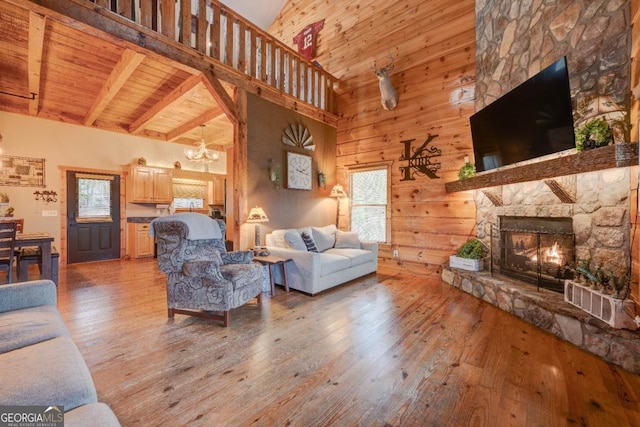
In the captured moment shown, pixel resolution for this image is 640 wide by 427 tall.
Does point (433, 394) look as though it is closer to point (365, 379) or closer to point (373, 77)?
point (365, 379)

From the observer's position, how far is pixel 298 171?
4.88 meters

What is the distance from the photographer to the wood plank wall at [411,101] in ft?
13.8

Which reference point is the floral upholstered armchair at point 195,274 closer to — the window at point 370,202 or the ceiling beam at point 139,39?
the ceiling beam at point 139,39

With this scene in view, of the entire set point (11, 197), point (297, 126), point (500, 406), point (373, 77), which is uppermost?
point (373, 77)

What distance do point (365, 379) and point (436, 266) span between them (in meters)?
3.06

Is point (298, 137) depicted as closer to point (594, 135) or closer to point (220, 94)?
point (220, 94)

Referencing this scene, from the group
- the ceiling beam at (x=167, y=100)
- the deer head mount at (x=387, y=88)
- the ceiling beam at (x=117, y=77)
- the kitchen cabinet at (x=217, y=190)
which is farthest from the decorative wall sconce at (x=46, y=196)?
the deer head mount at (x=387, y=88)

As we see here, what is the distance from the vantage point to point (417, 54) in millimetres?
4621

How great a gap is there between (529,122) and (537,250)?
1369mm

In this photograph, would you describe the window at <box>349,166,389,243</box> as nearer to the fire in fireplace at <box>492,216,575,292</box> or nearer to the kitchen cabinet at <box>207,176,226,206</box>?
the fire in fireplace at <box>492,216,575,292</box>

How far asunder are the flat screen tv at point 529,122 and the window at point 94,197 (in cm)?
713

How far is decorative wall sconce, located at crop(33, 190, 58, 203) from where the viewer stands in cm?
514

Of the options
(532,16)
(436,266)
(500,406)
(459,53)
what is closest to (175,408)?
(500,406)

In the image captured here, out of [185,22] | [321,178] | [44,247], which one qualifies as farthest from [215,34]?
[44,247]
